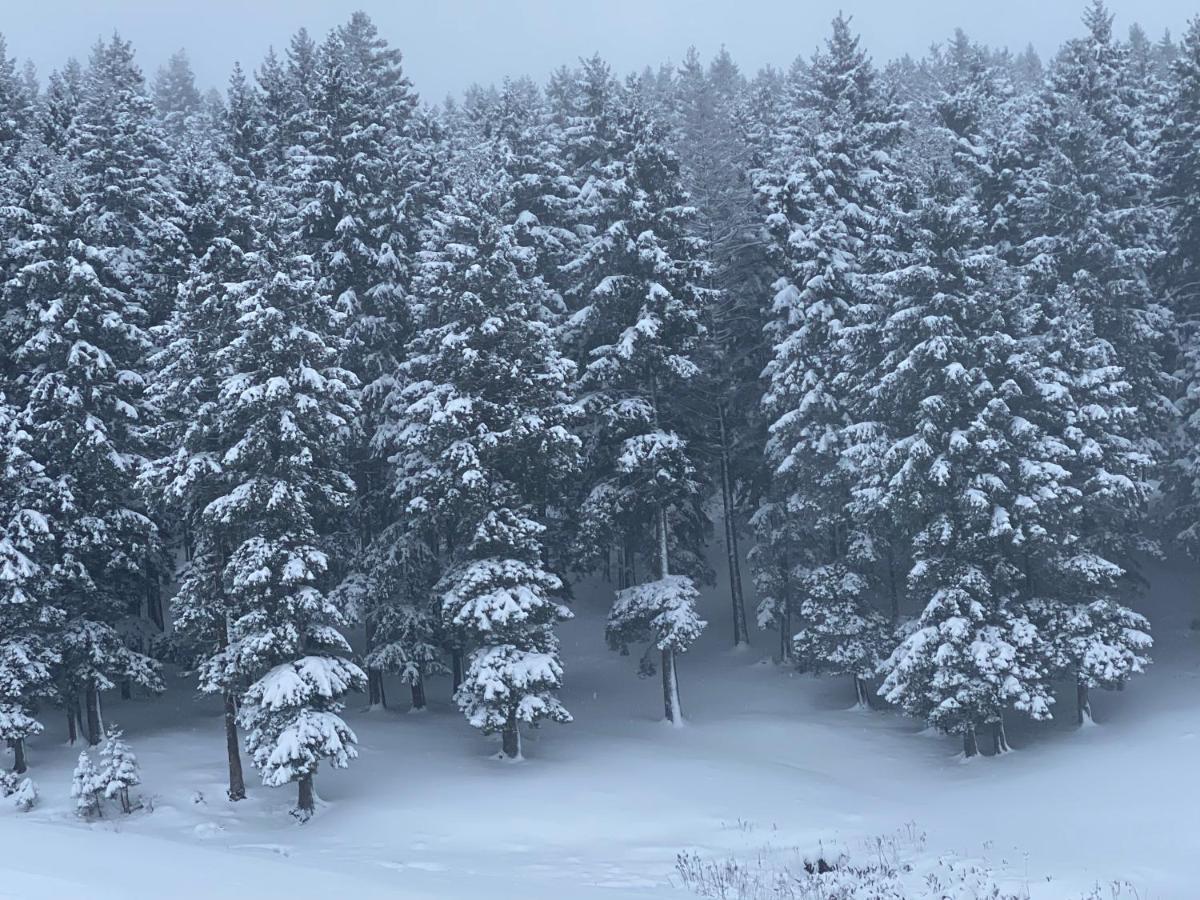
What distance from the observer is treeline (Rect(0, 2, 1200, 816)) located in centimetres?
2292

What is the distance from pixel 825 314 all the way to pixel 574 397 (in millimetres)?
7698

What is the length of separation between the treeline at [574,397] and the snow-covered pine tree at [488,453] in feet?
0.35

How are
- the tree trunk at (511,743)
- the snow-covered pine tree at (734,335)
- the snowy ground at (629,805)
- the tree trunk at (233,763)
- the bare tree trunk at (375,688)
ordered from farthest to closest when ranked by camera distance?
1. the snow-covered pine tree at (734,335)
2. the bare tree trunk at (375,688)
3. the tree trunk at (511,743)
4. the tree trunk at (233,763)
5. the snowy ground at (629,805)

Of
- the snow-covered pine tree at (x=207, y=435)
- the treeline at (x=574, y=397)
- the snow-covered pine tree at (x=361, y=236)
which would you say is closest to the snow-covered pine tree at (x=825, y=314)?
the treeline at (x=574, y=397)

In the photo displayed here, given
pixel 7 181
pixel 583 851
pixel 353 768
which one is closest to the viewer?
pixel 583 851

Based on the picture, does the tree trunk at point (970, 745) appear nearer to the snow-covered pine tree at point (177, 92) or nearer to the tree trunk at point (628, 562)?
the tree trunk at point (628, 562)

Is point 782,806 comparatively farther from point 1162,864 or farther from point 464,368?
point 464,368

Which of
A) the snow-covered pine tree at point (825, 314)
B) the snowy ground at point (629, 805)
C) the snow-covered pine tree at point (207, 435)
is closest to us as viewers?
the snowy ground at point (629, 805)

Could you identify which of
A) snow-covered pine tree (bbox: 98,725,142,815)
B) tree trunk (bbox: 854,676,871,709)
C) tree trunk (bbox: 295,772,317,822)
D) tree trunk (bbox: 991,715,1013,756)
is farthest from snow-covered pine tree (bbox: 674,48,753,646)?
snow-covered pine tree (bbox: 98,725,142,815)

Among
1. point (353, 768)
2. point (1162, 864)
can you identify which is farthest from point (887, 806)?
point (353, 768)

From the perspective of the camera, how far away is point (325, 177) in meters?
30.2

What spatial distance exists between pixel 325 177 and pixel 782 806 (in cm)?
2111

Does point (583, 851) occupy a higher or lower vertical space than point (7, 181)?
lower

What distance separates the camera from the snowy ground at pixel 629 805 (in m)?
13.9
